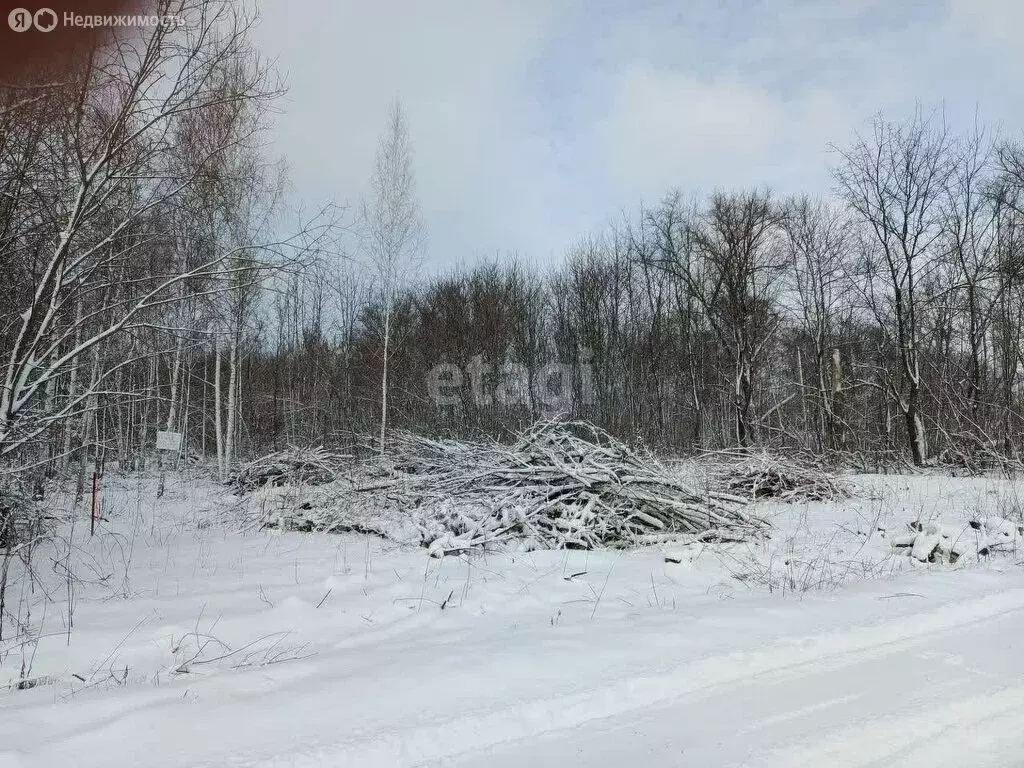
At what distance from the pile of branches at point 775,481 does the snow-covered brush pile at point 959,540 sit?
3173 millimetres

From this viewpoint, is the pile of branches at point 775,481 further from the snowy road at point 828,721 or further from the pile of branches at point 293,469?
the pile of branches at point 293,469

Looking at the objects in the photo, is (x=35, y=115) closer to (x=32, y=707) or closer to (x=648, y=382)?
(x=32, y=707)

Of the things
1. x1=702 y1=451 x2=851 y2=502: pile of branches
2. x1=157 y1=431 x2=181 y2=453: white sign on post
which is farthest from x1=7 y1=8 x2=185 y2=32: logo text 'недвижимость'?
x1=157 y1=431 x2=181 y2=453: white sign on post

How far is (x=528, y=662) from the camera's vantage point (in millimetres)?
3236

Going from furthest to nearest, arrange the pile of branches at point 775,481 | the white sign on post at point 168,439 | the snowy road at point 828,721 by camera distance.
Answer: the white sign on post at point 168,439
the pile of branches at point 775,481
the snowy road at point 828,721

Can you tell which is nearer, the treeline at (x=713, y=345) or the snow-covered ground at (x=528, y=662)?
the snow-covered ground at (x=528, y=662)

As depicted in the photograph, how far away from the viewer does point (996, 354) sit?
908 inches

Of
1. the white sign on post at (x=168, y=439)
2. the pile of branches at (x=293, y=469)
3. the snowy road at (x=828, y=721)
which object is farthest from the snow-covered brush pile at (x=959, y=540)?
the white sign on post at (x=168, y=439)

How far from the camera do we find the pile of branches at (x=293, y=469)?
11898 mm

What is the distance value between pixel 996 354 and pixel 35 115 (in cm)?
2907

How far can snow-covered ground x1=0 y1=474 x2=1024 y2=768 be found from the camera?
94.3 inches

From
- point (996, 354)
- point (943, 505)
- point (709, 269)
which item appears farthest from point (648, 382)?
point (943, 505)

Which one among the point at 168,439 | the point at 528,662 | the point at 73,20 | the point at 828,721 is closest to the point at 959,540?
the point at 828,721

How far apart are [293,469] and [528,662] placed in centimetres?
1034
